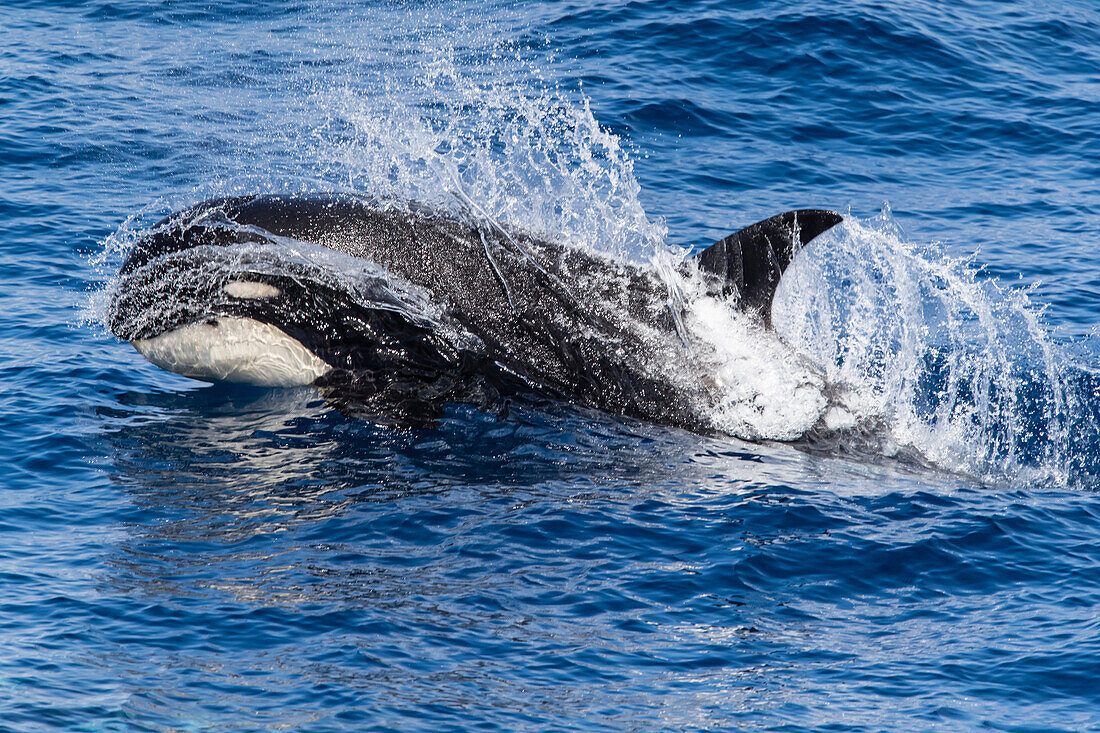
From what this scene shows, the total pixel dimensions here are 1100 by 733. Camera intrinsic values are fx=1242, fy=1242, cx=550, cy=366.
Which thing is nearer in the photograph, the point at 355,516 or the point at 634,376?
the point at 355,516

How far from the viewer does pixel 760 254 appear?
40.7 ft

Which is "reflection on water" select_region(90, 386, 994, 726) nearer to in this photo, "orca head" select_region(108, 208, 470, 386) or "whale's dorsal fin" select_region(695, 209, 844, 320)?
"orca head" select_region(108, 208, 470, 386)

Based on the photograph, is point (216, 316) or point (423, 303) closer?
point (423, 303)

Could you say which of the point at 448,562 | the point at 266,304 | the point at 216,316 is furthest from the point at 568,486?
the point at 216,316

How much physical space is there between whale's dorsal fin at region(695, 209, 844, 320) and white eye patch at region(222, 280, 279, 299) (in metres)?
4.48

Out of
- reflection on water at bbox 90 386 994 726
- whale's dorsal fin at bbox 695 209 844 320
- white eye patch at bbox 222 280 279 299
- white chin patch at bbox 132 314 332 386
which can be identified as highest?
whale's dorsal fin at bbox 695 209 844 320

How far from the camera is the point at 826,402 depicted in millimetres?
13172

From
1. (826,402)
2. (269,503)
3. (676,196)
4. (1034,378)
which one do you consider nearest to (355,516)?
(269,503)

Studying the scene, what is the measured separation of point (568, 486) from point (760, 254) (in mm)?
3016

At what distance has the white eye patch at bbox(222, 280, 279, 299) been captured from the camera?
515 inches

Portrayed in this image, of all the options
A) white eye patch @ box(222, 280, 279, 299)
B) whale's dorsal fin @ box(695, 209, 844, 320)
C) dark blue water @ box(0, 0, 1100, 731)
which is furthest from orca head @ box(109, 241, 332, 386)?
whale's dorsal fin @ box(695, 209, 844, 320)

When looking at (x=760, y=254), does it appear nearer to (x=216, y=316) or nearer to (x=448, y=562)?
(x=448, y=562)

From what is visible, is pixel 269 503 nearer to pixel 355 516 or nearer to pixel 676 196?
pixel 355 516

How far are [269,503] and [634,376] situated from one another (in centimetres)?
397
